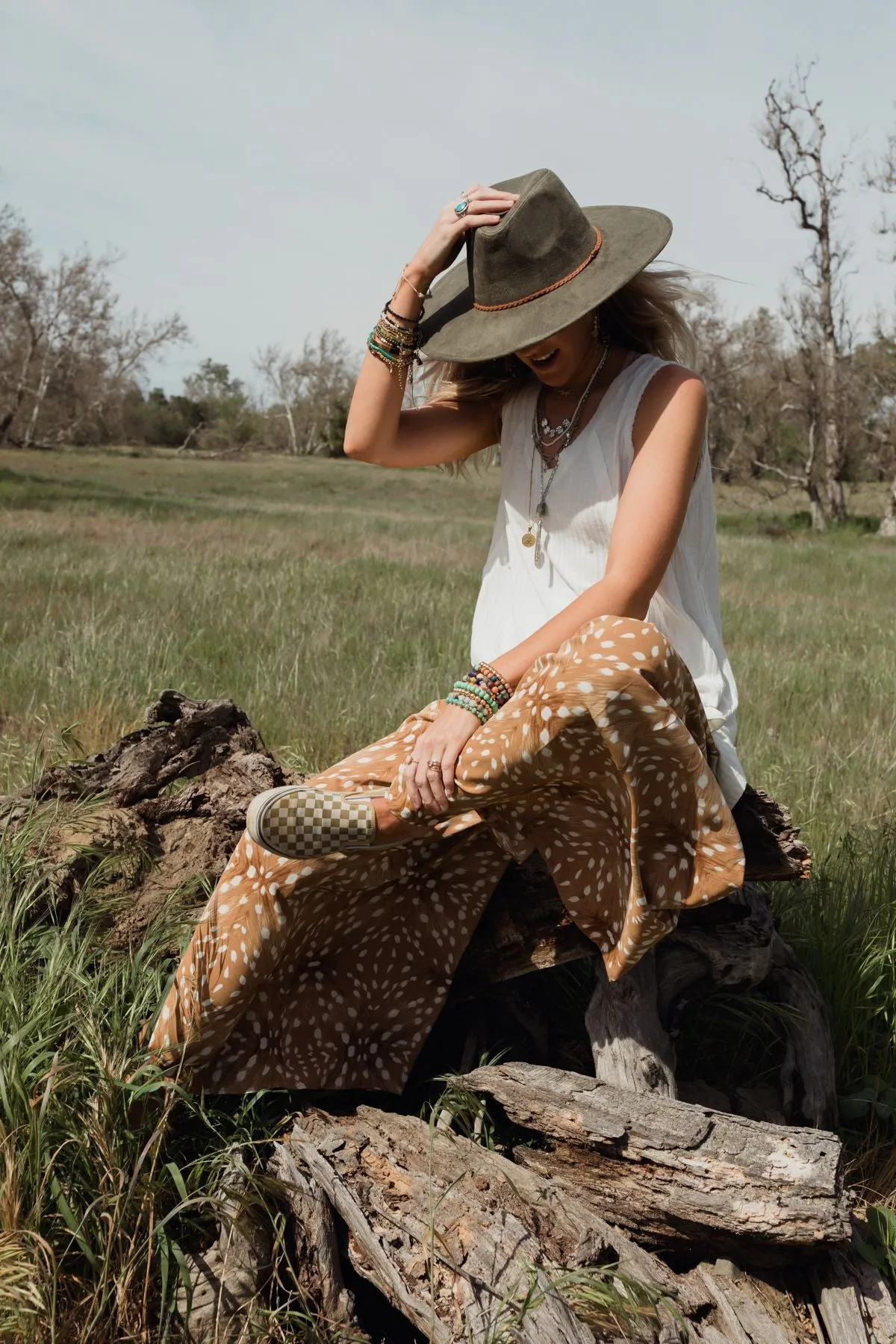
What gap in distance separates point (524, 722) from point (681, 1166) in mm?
908

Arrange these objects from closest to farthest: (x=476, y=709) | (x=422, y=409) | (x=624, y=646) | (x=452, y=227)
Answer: (x=624, y=646) → (x=476, y=709) → (x=452, y=227) → (x=422, y=409)

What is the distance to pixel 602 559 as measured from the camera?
2.52m

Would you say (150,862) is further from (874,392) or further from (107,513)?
(874,392)

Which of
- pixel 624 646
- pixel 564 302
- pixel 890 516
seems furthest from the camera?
pixel 890 516

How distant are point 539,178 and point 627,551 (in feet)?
2.84

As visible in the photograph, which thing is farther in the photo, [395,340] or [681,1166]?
[395,340]

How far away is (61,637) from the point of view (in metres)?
5.76

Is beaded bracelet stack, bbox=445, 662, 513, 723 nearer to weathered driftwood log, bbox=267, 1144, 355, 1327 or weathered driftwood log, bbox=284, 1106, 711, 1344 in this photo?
weathered driftwood log, bbox=284, 1106, 711, 1344

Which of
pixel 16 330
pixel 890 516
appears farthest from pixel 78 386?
pixel 890 516

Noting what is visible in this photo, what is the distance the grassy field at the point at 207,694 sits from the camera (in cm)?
194

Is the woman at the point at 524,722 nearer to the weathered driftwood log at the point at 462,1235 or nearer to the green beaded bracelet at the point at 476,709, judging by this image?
the green beaded bracelet at the point at 476,709

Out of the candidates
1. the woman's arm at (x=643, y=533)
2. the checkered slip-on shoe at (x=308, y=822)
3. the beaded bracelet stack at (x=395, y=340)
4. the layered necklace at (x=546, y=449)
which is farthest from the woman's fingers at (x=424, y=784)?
the beaded bracelet stack at (x=395, y=340)

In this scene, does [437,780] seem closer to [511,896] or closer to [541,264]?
[511,896]

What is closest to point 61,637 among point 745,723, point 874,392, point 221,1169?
point 745,723
